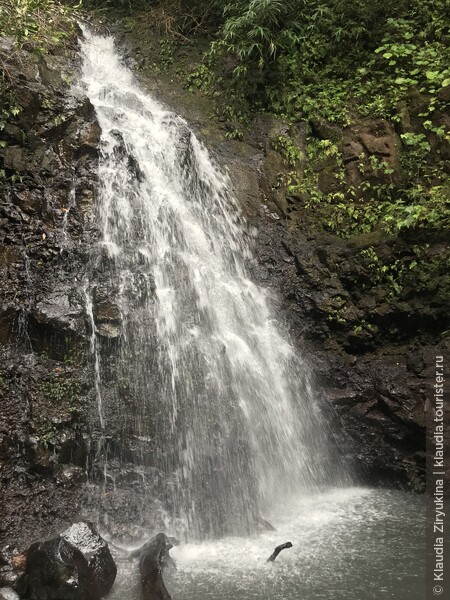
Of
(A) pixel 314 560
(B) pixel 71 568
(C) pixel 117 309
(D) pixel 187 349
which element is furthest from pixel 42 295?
(A) pixel 314 560

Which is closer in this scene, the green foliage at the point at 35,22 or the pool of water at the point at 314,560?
the pool of water at the point at 314,560

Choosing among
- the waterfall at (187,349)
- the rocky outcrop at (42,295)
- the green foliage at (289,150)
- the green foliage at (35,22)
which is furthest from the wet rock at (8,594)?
the green foliage at (289,150)

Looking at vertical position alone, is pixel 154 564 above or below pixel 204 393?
below

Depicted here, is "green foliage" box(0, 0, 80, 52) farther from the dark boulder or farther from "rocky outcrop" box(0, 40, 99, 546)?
the dark boulder

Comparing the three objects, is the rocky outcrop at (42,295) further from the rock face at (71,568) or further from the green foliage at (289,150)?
the green foliage at (289,150)

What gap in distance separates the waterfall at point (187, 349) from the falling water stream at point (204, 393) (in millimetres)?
17

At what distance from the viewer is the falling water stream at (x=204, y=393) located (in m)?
5.22

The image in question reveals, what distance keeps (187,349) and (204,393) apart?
596 millimetres

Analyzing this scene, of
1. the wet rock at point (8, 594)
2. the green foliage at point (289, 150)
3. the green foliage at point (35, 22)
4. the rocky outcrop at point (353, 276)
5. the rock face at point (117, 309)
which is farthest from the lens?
the green foliage at point (289, 150)

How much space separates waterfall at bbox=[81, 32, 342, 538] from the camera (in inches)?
226

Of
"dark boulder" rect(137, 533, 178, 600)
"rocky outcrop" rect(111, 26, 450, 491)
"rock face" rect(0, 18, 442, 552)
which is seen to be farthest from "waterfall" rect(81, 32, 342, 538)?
"dark boulder" rect(137, 533, 178, 600)

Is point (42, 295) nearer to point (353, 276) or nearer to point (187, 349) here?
point (187, 349)

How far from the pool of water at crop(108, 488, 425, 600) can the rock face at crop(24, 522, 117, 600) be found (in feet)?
Result: 0.70

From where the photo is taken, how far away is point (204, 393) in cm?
619
